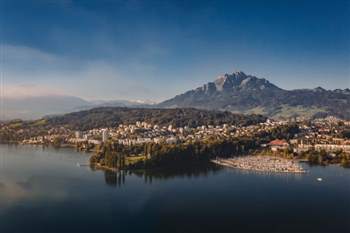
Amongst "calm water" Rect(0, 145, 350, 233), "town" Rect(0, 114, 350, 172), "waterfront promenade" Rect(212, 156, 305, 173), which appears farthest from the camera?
"town" Rect(0, 114, 350, 172)

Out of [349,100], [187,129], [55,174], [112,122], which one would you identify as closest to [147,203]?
[55,174]

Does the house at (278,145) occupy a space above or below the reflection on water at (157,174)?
above

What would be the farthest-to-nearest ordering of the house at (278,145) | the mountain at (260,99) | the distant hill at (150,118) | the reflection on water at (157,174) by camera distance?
1. the mountain at (260,99)
2. the distant hill at (150,118)
3. the house at (278,145)
4. the reflection on water at (157,174)

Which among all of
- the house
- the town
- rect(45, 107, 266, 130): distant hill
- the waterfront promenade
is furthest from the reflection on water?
rect(45, 107, 266, 130): distant hill

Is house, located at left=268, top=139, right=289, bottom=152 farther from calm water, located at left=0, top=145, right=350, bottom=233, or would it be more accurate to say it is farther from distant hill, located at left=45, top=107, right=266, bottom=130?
distant hill, located at left=45, top=107, right=266, bottom=130

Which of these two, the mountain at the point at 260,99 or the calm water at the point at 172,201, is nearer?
the calm water at the point at 172,201

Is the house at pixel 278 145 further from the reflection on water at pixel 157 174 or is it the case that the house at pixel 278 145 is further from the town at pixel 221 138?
the reflection on water at pixel 157 174

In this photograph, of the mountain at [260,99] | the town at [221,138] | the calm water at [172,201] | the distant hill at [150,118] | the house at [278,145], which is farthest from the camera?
the mountain at [260,99]

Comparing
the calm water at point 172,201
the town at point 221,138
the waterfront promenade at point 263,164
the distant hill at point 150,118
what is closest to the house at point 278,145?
the town at point 221,138
